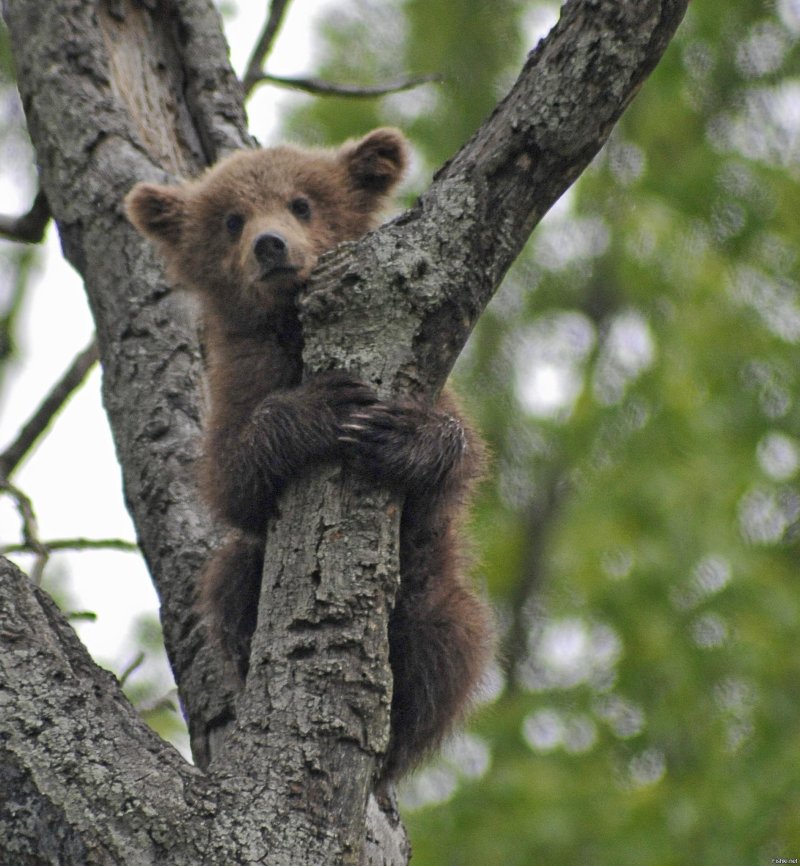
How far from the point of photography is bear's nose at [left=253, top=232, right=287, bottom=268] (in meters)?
5.04

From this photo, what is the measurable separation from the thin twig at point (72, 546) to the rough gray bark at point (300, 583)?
532 millimetres

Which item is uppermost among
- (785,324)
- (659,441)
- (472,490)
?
(472,490)

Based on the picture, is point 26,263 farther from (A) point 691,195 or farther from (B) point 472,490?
(B) point 472,490

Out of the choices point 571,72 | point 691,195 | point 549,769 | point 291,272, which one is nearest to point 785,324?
point 691,195

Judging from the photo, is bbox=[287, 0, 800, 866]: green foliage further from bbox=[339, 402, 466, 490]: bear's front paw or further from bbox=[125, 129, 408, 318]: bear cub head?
bbox=[339, 402, 466, 490]: bear's front paw

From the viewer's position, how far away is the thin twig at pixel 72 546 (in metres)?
4.71

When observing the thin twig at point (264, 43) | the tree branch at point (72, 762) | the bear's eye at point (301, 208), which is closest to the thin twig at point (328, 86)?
the thin twig at point (264, 43)

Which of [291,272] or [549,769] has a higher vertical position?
[291,272]

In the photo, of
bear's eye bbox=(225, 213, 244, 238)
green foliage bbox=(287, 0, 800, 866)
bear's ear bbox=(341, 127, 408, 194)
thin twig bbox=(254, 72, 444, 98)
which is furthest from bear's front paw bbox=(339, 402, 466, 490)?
green foliage bbox=(287, 0, 800, 866)

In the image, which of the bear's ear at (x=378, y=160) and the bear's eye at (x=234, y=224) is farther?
the bear's ear at (x=378, y=160)

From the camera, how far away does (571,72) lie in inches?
128

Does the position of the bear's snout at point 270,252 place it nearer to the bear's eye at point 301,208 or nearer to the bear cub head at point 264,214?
the bear cub head at point 264,214

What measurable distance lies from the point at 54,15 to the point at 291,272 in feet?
5.24

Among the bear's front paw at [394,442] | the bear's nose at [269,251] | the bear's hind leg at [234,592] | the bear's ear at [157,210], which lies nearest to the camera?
the bear's front paw at [394,442]
